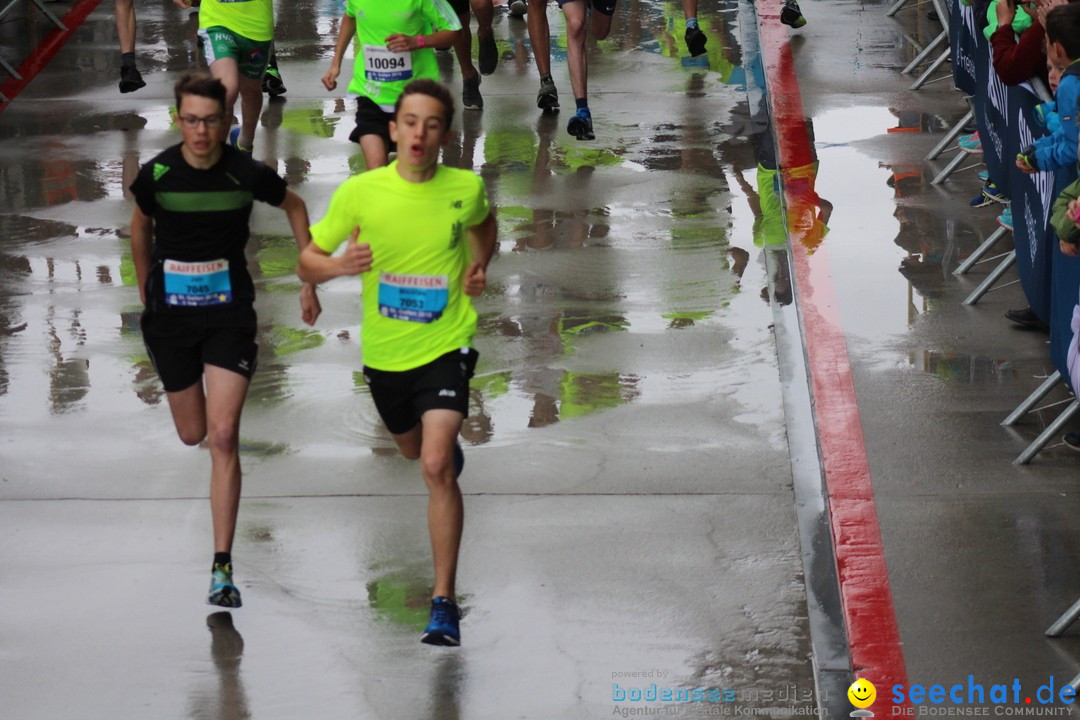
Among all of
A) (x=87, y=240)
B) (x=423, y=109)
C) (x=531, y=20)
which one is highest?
(x=423, y=109)

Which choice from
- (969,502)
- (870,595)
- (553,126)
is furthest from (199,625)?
(553,126)

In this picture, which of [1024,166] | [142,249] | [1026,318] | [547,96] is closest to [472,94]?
[547,96]

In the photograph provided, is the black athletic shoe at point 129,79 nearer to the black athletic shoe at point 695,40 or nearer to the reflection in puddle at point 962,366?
the black athletic shoe at point 695,40

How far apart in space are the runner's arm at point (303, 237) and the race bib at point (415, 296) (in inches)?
10.4

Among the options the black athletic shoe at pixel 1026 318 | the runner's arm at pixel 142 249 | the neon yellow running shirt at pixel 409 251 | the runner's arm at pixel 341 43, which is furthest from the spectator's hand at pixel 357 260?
the runner's arm at pixel 341 43

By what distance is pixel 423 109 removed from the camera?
522 centimetres

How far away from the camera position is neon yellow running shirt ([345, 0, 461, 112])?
8719 mm

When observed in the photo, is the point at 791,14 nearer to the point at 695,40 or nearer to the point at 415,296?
the point at 695,40

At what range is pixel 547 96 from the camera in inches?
462

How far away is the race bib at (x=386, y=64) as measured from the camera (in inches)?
344

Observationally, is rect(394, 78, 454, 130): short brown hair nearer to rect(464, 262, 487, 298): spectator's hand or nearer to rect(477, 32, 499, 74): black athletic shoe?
rect(464, 262, 487, 298): spectator's hand

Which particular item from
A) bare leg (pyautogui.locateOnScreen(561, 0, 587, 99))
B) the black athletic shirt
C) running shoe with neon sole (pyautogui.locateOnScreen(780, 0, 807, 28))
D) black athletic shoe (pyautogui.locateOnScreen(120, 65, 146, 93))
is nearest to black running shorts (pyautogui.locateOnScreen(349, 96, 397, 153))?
bare leg (pyautogui.locateOnScreen(561, 0, 587, 99))

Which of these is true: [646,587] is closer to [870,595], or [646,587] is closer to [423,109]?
[870,595]

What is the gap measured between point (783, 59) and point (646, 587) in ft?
25.9
